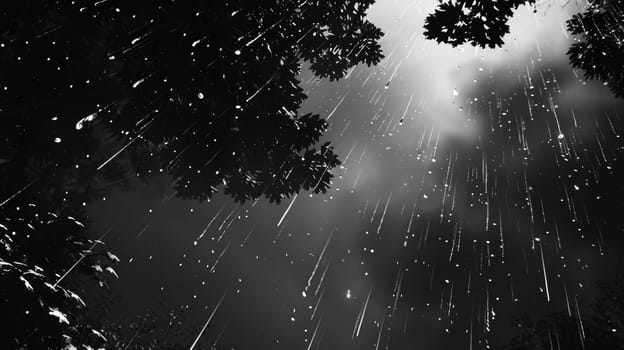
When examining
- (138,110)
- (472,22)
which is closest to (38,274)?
(138,110)

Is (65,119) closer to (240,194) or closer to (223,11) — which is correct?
(240,194)

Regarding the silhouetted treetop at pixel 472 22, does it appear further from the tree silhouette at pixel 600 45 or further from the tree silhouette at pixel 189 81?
the tree silhouette at pixel 189 81

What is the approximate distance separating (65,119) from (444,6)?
22.8ft

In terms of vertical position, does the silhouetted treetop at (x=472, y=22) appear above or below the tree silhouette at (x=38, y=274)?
above

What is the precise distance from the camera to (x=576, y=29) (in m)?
3.69

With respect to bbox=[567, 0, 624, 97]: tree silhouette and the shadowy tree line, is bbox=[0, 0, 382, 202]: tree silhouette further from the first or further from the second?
bbox=[567, 0, 624, 97]: tree silhouette

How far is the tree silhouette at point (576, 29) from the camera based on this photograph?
3225 mm

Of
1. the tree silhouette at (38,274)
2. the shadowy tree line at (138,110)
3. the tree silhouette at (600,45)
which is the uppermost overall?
the tree silhouette at (600,45)

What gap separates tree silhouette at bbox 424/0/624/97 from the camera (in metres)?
3.22

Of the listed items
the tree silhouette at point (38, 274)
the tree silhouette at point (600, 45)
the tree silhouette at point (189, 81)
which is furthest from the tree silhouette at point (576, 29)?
the tree silhouette at point (38, 274)

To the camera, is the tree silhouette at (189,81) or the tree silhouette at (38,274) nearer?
the tree silhouette at (38,274)

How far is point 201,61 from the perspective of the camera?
12.6 ft

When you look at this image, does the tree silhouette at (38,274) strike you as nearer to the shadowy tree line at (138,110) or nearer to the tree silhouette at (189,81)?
the shadowy tree line at (138,110)

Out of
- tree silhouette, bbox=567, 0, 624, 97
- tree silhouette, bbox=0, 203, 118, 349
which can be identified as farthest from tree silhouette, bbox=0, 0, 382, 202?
tree silhouette, bbox=567, 0, 624, 97
